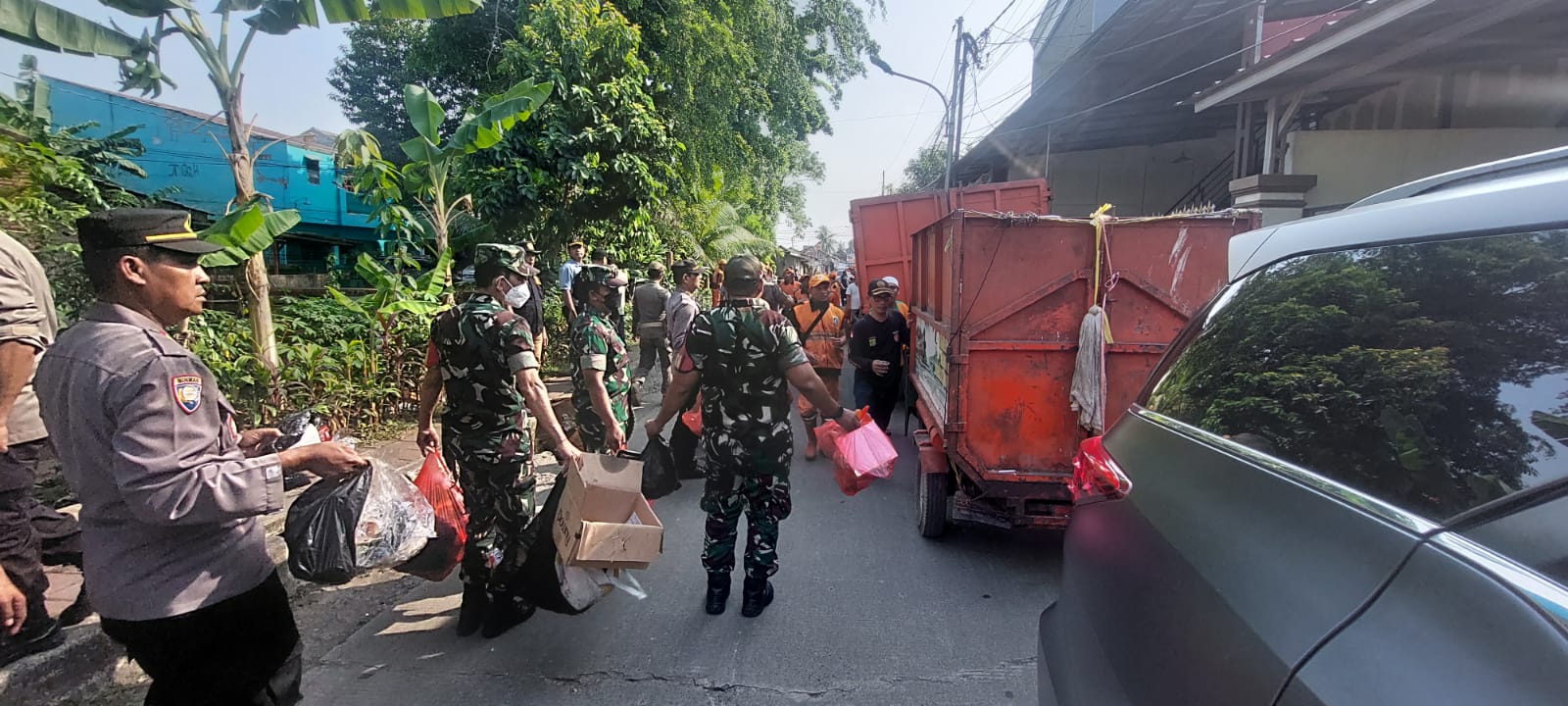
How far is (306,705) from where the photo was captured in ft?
8.50

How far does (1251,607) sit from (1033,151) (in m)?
17.6

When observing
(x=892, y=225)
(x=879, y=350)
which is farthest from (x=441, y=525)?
(x=892, y=225)

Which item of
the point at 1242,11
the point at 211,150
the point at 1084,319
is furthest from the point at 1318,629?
the point at 211,150

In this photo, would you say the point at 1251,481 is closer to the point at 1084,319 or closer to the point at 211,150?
the point at 1084,319

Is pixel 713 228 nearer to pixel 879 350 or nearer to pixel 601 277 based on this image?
pixel 879 350

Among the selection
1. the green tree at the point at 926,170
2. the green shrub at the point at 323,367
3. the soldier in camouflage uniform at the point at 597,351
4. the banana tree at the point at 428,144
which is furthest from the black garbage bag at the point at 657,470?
the green tree at the point at 926,170

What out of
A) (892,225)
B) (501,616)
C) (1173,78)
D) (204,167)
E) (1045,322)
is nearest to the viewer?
(501,616)

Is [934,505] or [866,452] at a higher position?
[866,452]

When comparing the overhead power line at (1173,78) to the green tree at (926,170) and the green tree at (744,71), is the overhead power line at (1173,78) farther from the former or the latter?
the green tree at (926,170)

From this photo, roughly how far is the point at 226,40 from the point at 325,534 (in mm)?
4969

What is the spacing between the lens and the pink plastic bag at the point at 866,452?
9.91ft

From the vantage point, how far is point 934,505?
13.2ft

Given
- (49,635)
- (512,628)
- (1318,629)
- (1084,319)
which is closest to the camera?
(1318,629)

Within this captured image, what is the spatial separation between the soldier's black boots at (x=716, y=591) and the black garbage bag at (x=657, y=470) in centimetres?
49
